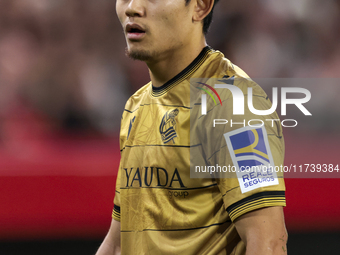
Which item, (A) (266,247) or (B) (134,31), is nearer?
(A) (266,247)

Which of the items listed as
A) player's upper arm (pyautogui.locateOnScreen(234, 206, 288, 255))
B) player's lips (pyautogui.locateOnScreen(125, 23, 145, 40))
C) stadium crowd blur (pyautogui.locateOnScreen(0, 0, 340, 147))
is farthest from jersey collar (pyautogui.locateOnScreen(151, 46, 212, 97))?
stadium crowd blur (pyautogui.locateOnScreen(0, 0, 340, 147))

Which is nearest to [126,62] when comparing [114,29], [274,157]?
[114,29]

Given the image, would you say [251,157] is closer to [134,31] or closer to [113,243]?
[134,31]

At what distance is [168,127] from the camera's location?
0.82 m

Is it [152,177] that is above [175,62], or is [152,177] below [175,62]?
below

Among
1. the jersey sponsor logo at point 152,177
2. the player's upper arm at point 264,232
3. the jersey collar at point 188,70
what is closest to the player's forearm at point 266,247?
the player's upper arm at point 264,232

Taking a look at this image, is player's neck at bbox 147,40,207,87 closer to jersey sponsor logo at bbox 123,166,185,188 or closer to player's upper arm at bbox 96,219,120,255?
jersey sponsor logo at bbox 123,166,185,188

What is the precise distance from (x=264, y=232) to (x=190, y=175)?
184 mm

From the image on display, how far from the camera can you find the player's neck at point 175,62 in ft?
2.83

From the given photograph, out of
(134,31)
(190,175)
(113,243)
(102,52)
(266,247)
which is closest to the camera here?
(266,247)

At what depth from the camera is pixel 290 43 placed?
2484 millimetres

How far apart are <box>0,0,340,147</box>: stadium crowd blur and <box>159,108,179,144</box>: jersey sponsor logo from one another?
147 cm

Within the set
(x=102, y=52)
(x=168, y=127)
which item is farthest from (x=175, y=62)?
(x=102, y=52)

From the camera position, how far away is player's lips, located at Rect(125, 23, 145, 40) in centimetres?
83
